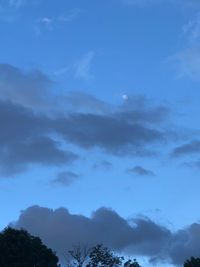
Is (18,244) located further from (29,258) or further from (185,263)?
(185,263)

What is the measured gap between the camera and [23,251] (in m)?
72.2

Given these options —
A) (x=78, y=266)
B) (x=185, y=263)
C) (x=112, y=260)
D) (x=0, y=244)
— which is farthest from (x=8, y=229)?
(x=185, y=263)

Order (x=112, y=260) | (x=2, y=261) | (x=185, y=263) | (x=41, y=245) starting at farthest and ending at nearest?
(x=185, y=263), (x=112, y=260), (x=41, y=245), (x=2, y=261)

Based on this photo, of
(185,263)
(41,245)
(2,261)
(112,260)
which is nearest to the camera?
Result: (2,261)

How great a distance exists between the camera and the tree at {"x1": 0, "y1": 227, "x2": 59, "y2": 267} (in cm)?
7031

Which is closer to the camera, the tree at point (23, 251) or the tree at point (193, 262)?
the tree at point (23, 251)

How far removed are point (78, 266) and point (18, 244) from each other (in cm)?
1254

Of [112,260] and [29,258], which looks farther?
[112,260]

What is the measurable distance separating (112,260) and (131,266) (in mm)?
3460

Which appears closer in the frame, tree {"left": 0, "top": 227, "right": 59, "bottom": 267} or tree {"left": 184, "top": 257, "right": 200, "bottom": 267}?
tree {"left": 0, "top": 227, "right": 59, "bottom": 267}

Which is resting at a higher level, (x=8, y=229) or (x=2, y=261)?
(x=8, y=229)

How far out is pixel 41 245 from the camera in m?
76.3

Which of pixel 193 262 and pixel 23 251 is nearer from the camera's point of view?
pixel 23 251

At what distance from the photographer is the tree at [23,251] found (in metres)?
70.3
